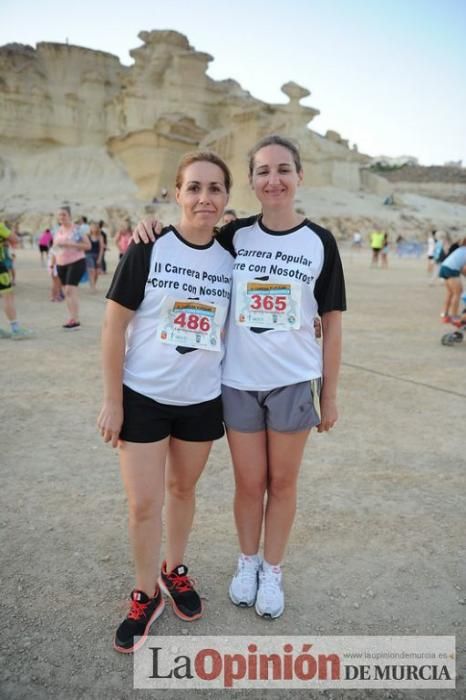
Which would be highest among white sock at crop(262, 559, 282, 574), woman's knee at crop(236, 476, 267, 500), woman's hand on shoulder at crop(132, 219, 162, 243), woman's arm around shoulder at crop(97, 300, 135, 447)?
woman's hand on shoulder at crop(132, 219, 162, 243)

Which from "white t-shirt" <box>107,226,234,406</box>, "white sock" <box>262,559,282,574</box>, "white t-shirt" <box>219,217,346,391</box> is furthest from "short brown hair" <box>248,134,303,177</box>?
"white sock" <box>262,559,282,574</box>

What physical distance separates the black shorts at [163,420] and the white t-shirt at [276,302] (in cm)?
19

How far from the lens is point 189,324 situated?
2082mm

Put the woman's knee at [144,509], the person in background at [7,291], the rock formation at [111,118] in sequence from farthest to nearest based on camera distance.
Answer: the rock formation at [111,118] < the person in background at [7,291] < the woman's knee at [144,509]

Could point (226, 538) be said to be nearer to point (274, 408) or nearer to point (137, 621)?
point (137, 621)

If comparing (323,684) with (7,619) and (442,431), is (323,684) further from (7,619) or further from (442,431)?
(442,431)

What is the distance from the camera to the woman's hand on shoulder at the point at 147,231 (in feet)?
6.72

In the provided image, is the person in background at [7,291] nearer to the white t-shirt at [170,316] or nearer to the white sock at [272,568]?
the white t-shirt at [170,316]

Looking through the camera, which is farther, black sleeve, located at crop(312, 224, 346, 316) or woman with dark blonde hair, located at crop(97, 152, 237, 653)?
black sleeve, located at crop(312, 224, 346, 316)

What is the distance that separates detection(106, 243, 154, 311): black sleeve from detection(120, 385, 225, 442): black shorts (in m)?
0.37

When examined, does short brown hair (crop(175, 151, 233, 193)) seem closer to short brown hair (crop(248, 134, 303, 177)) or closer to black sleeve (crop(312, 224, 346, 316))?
short brown hair (crop(248, 134, 303, 177))

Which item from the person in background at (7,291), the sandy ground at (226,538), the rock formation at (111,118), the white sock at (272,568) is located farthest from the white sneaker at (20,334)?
the rock formation at (111,118)

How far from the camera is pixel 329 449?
405cm

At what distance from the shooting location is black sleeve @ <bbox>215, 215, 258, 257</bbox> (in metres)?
2.28
